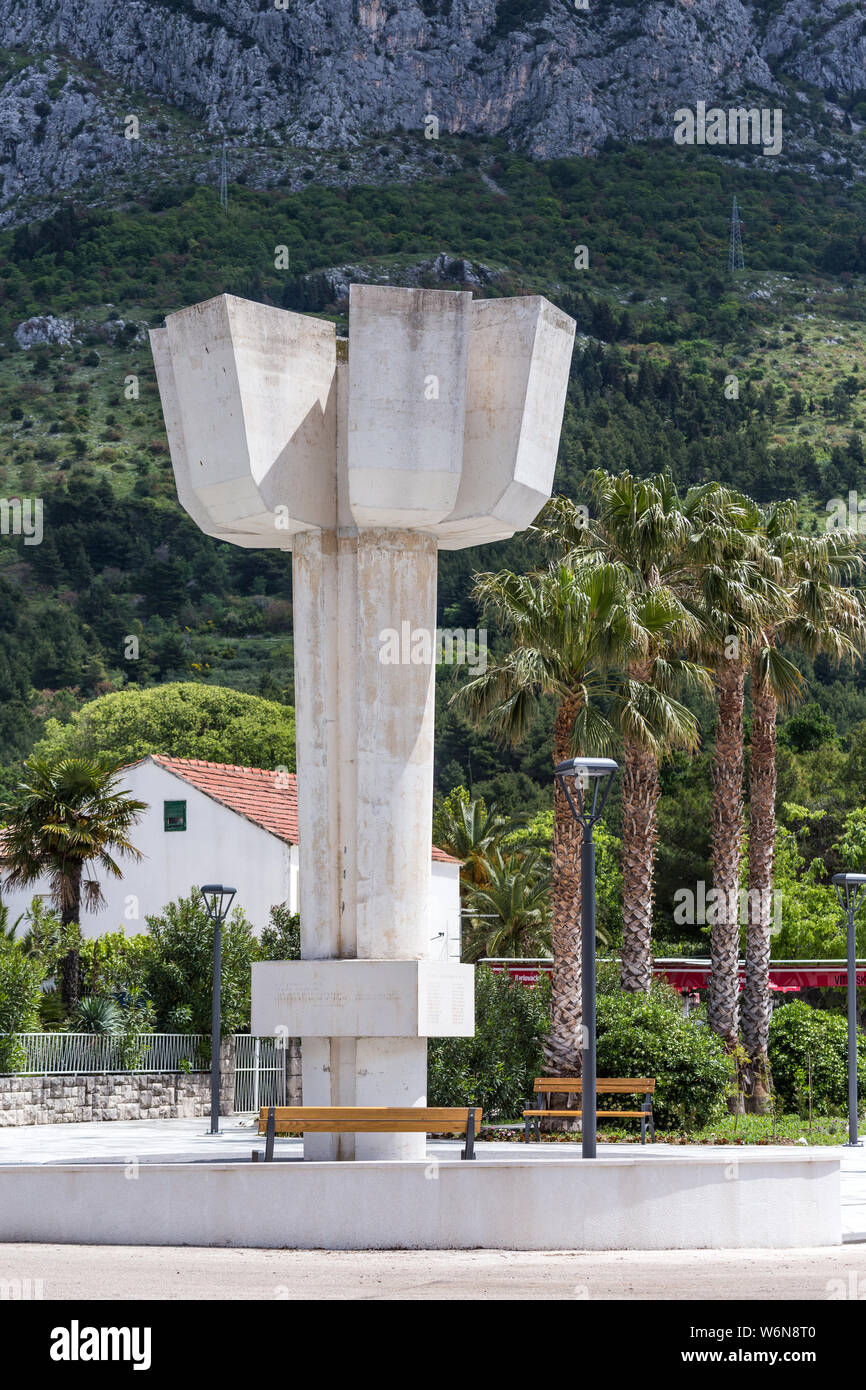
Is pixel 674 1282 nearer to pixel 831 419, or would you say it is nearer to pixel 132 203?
pixel 831 419

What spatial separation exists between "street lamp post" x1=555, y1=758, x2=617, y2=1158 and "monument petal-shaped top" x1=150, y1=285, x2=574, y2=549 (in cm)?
278

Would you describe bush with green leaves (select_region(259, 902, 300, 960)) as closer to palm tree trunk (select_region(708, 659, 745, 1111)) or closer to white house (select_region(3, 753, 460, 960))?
white house (select_region(3, 753, 460, 960))

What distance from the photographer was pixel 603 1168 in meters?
13.6

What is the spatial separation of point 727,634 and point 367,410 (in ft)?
51.7

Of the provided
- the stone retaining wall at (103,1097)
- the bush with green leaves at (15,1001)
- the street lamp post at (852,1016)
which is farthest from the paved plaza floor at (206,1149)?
the bush with green leaves at (15,1001)

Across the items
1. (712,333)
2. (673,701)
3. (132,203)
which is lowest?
(673,701)

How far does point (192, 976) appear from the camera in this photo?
34562 millimetres

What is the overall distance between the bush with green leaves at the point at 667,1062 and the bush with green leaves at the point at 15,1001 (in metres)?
10.2

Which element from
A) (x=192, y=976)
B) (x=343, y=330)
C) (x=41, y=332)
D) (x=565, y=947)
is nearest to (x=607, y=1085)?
(x=565, y=947)

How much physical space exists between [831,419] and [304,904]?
142m

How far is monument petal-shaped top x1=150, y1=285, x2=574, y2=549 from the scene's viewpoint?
16.2 m

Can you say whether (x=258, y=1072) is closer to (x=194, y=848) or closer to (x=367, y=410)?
(x=194, y=848)

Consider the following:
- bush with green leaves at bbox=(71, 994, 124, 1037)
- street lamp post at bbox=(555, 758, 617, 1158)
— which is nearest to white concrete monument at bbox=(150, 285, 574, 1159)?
street lamp post at bbox=(555, 758, 617, 1158)

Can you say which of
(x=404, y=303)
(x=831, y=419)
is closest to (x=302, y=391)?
(x=404, y=303)
